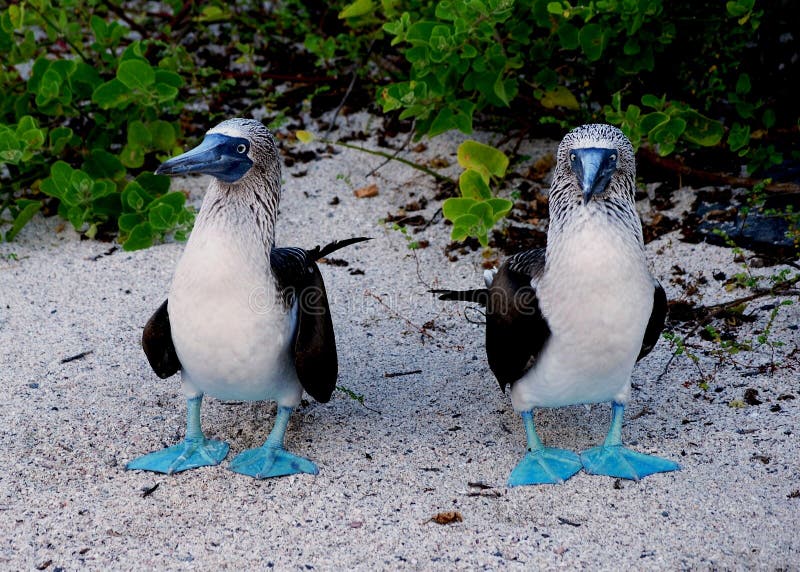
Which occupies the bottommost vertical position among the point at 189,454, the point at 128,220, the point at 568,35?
the point at 189,454

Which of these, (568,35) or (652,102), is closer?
(652,102)

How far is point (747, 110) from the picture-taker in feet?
16.5

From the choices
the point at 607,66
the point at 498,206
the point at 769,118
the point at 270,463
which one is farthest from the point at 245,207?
the point at 769,118

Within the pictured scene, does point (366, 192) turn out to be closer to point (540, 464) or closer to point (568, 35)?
point (568, 35)

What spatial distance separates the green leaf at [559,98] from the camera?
5398 mm

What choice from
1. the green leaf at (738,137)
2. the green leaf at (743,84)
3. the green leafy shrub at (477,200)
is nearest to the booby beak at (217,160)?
the green leafy shrub at (477,200)

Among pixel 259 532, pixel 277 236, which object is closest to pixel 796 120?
pixel 277 236

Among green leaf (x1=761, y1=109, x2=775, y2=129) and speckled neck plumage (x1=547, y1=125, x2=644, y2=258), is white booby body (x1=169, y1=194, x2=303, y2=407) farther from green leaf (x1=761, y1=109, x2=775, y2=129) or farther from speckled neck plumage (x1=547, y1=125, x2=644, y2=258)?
green leaf (x1=761, y1=109, x2=775, y2=129)

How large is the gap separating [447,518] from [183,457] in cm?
106

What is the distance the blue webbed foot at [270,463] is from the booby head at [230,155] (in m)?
1.05

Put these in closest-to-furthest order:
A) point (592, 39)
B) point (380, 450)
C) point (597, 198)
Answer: point (597, 198)
point (380, 450)
point (592, 39)

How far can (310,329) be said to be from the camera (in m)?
3.43

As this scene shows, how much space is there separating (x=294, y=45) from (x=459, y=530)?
4920 mm

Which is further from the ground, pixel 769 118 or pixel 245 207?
pixel 769 118
